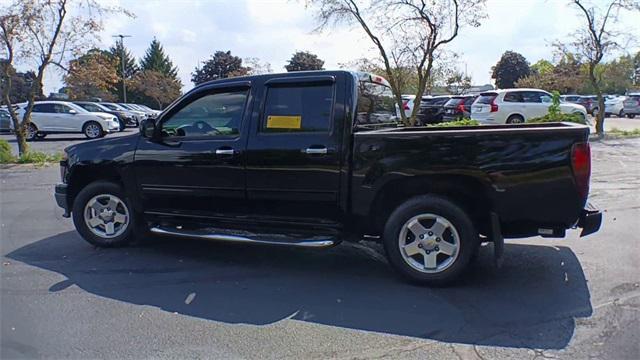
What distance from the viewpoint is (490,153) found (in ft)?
14.3

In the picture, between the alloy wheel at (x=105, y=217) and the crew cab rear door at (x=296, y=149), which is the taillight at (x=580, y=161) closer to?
the crew cab rear door at (x=296, y=149)

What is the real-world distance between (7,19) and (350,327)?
41.2 feet

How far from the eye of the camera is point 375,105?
562cm

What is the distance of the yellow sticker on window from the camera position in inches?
198

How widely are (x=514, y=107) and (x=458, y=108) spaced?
275 centimetres

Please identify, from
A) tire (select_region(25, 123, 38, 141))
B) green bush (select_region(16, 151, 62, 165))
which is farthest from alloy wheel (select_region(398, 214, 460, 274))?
tire (select_region(25, 123, 38, 141))

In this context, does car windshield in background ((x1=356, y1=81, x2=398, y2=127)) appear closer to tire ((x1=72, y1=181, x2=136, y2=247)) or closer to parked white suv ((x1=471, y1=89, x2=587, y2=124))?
tire ((x1=72, y1=181, x2=136, y2=247))

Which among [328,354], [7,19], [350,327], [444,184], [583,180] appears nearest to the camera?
[328,354]

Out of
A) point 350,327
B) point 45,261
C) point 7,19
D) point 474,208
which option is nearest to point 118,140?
point 45,261

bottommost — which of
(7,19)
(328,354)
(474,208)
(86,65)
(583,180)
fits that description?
(328,354)

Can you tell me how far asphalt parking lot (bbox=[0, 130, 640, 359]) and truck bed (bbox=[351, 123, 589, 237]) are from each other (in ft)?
2.32

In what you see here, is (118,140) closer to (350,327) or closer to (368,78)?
(368,78)

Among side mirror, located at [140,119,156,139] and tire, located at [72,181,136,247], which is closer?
side mirror, located at [140,119,156,139]

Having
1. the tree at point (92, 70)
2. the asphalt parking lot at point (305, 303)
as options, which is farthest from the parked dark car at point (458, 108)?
the asphalt parking lot at point (305, 303)
